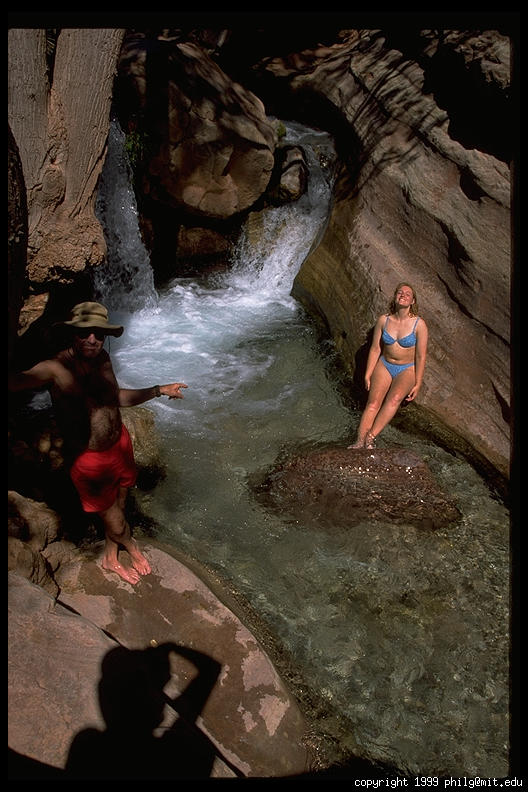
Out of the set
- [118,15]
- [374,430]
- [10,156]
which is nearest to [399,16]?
[118,15]

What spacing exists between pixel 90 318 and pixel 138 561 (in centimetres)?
173

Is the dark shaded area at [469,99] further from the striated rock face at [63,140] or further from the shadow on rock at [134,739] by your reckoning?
the shadow on rock at [134,739]

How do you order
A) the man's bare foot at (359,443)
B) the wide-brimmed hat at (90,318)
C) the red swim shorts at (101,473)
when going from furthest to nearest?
the man's bare foot at (359,443) → the red swim shorts at (101,473) → the wide-brimmed hat at (90,318)

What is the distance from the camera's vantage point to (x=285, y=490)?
5.16 metres

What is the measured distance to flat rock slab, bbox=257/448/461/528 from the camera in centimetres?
491

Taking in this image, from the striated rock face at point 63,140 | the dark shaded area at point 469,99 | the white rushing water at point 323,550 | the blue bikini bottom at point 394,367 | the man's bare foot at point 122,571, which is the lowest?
the white rushing water at point 323,550

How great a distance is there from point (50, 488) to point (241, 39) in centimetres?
840

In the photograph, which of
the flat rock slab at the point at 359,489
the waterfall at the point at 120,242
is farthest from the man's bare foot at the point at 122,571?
the waterfall at the point at 120,242

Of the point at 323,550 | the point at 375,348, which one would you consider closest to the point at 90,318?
the point at 323,550

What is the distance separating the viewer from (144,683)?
2803 mm

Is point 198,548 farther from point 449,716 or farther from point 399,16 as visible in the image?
point 399,16

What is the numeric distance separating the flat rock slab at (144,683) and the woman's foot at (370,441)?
2.49 meters

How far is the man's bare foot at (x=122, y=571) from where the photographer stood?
376cm

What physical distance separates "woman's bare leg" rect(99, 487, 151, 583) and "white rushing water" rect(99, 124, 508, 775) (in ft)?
2.49
